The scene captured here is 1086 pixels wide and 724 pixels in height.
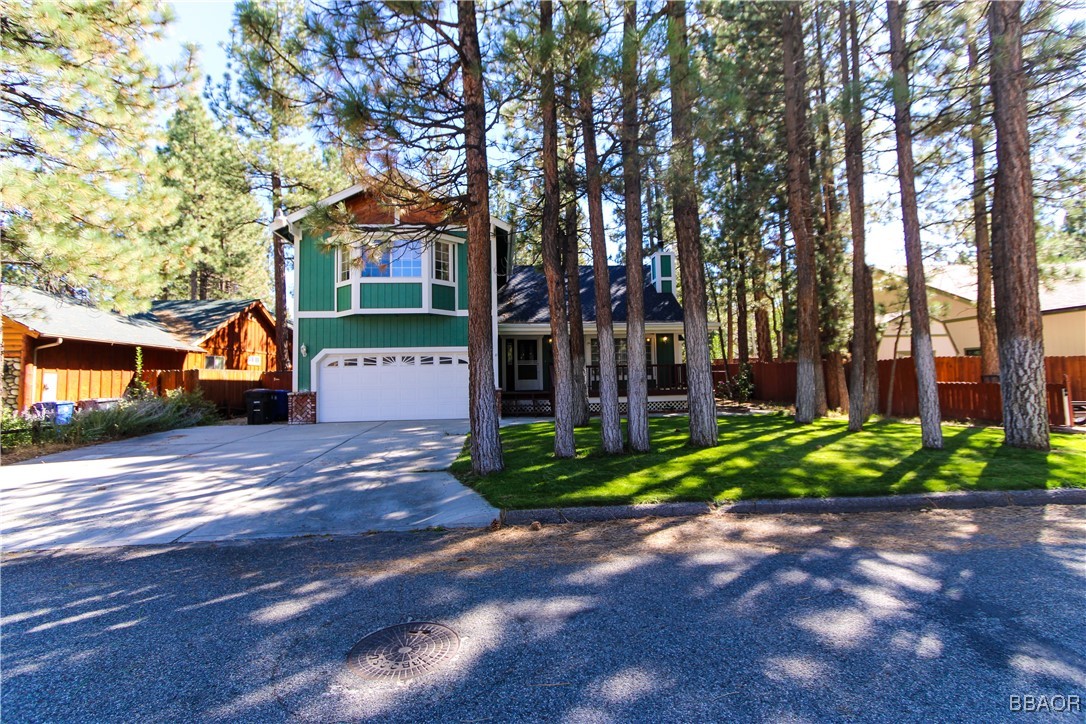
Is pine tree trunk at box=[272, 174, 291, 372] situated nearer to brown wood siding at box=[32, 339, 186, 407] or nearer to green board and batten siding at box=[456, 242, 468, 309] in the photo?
brown wood siding at box=[32, 339, 186, 407]

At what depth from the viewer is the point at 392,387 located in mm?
16172

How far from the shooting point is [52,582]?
170 inches

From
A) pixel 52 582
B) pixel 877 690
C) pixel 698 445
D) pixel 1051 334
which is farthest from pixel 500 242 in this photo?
pixel 1051 334

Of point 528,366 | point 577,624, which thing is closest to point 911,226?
point 577,624

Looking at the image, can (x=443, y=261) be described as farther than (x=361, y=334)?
Yes

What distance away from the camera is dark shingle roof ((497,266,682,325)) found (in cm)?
1797

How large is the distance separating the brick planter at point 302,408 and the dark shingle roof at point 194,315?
26.4 feet

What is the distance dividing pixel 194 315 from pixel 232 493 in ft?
65.7

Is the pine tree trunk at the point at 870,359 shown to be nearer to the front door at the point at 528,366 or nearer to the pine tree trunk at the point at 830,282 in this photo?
the pine tree trunk at the point at 830,282

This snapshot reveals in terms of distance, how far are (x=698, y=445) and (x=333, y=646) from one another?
7133mm

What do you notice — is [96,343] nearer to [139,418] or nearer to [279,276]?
[139,418]

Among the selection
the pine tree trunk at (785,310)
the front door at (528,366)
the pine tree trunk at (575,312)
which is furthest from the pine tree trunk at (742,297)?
the pine tree trunk at (575,312)

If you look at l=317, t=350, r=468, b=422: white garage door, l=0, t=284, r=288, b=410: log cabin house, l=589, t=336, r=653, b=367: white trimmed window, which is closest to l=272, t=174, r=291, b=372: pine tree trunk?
l=0, t=284, r=288, b=410: log cabin house

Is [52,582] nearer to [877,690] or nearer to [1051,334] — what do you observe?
[877,690]
